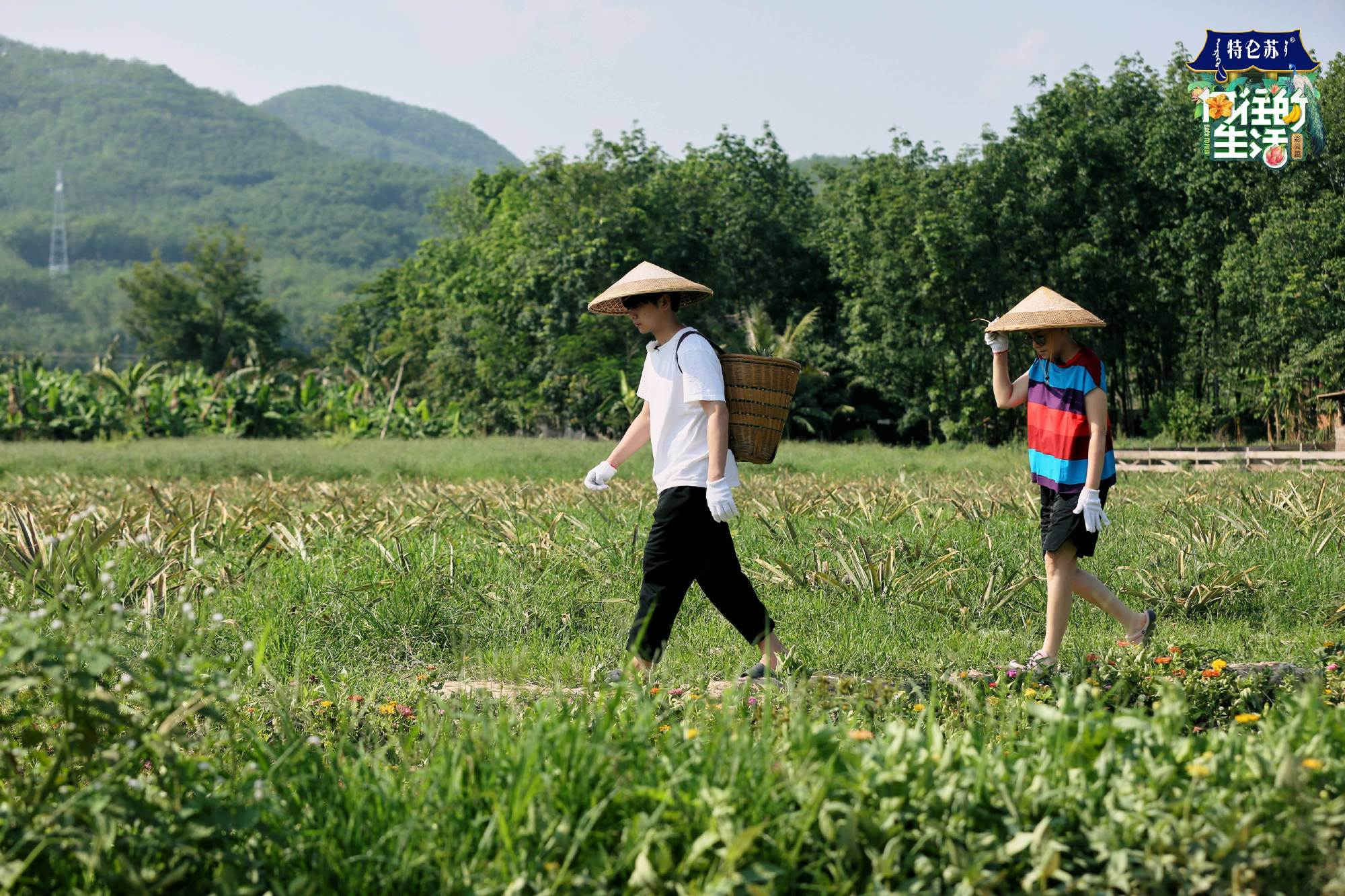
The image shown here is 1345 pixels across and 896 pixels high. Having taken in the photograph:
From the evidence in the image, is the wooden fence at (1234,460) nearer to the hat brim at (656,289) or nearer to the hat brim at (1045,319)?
the hat brim at (1045,319)

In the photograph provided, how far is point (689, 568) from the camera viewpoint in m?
4.65

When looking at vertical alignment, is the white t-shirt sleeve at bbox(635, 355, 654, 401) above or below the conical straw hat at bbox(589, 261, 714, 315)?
below

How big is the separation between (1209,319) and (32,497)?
28.9 m

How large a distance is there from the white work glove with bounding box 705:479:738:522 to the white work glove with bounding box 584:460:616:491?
0.74 m

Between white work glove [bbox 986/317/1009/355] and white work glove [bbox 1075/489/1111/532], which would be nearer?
white work glove [bbox 1075/489/1111/532]

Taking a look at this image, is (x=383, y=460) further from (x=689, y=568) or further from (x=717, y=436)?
(x=717, y=436)

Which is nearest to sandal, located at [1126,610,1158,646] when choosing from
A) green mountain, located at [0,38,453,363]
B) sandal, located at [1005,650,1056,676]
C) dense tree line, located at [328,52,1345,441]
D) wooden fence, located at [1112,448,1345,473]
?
sandal, located at [1005,650,1056,676]

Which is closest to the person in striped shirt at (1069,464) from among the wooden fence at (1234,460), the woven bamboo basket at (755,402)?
the woven bamboo basket at (755,402)

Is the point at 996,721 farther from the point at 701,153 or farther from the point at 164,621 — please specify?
the point at 701,153

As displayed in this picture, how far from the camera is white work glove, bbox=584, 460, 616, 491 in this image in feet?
16.9

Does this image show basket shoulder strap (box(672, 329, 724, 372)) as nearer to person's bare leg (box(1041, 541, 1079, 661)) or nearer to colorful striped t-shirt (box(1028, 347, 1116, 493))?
colorful striped t-shirt (box(1028, 347, 1116, 493))

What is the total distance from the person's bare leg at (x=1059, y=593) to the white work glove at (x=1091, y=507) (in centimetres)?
17

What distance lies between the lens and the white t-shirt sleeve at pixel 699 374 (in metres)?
4.50

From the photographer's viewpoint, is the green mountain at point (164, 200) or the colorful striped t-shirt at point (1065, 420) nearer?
the colorful striped t-shirt at point (1065, 420)
